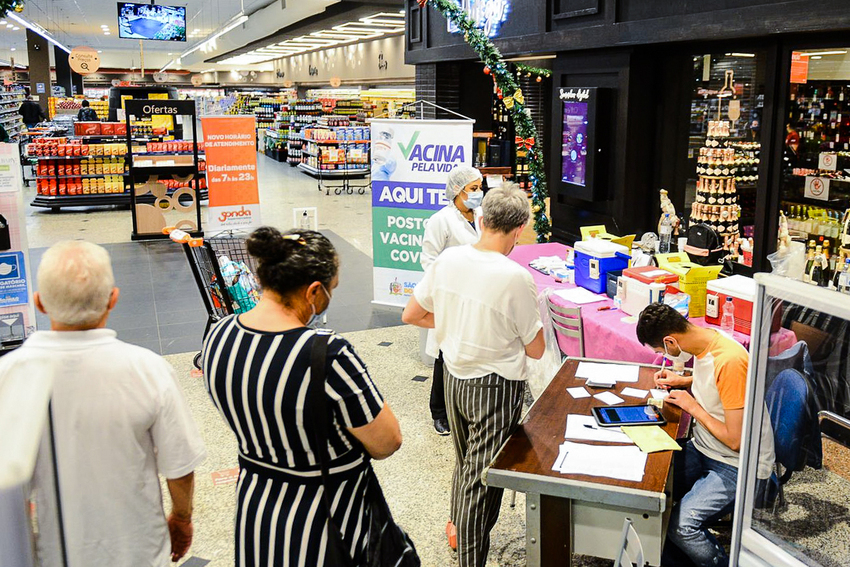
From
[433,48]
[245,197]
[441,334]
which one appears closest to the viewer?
[441,334]

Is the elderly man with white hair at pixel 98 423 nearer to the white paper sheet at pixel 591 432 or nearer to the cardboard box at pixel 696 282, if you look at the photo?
the white paper sheet at pixel 591 432

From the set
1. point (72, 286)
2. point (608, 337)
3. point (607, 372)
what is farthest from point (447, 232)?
point (72, 286)

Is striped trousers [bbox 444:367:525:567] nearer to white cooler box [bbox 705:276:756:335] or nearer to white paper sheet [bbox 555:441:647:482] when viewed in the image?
white paper sheet [bbox 555:441:647:482]

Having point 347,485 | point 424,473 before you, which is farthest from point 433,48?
point 347,485

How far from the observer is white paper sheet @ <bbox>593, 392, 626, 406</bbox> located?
3.10 metres

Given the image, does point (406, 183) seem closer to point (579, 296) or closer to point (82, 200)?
point (579, 296)

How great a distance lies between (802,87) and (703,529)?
3662 millimetres

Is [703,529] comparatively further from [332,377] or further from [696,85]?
[696,85]

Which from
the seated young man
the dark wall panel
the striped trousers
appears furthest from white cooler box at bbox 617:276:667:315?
the dark wall panel

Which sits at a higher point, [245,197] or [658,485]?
[245,197]

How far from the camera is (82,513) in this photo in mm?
1884

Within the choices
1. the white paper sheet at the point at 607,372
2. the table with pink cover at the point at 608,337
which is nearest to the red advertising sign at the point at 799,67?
the table with pink cover at the point at 608,337

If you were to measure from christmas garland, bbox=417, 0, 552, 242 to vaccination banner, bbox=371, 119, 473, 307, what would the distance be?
0.62 metres

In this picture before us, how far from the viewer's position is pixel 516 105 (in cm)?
641
